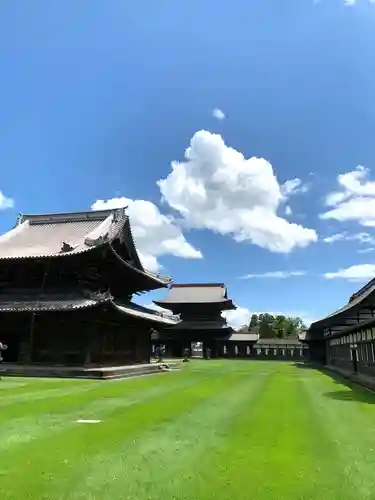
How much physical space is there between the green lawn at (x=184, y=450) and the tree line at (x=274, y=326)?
92.0m

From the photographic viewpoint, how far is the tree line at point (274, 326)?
11331cm

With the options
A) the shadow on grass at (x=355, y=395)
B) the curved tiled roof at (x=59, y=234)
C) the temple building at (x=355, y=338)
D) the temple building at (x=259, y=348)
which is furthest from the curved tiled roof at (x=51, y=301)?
the temple building at (x=259, y=348)

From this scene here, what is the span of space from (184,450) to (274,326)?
4824 inches

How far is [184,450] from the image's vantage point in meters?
8.08

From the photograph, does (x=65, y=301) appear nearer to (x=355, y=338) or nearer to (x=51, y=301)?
(x=51, y=301)

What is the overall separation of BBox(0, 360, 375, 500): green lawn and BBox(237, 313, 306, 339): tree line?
302 feet

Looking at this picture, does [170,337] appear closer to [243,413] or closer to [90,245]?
[90,245]

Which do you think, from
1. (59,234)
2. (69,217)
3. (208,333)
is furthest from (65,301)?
(208,333)

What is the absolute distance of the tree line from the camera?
113312mm

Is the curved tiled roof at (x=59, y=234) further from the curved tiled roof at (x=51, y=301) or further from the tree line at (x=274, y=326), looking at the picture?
the tree line at (x=274, y=326)

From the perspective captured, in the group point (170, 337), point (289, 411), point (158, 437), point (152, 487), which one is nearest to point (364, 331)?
point (289, 411)

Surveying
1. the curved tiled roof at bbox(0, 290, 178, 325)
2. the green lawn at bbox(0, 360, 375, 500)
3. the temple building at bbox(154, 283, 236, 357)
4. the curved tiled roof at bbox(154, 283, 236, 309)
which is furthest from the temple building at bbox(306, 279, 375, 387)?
the curved tiled roof at bbox(154, 283, 236, 309)

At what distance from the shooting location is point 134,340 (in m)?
36.8

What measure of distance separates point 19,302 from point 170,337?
46.7 metres
